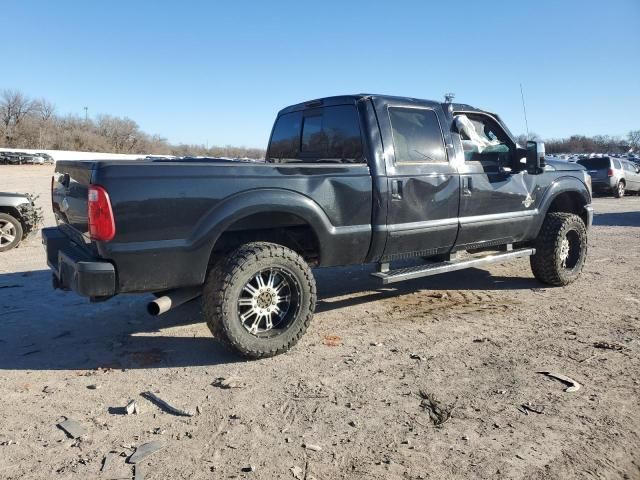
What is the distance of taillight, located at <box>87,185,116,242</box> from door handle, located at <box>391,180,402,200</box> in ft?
7.80

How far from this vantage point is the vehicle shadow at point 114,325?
4.05 m

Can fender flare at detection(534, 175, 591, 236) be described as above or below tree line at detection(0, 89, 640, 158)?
below

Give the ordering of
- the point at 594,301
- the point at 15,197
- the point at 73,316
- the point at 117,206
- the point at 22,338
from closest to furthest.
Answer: the point at 117,206 < the point at 22,338 < the point at 73,316 < the point at 594,301 < the point at 15,197

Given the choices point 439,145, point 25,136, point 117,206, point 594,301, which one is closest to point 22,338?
point 117,206

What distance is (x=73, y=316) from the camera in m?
5.05

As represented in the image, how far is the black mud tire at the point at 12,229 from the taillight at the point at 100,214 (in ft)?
20.5

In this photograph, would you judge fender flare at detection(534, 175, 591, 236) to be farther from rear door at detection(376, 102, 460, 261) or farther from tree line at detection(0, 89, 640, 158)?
tree line at detection(0, 89, 640, 158)

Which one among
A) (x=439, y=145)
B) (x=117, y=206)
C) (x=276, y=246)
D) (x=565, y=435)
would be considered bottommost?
(x=565, y=435)

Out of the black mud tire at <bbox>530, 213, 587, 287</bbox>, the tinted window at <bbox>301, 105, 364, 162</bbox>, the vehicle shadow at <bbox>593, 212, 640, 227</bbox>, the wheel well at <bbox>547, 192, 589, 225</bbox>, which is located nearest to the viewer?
the tinted window at <bbox>301, 105, 364, 162</bbox>

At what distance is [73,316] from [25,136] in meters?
93.0

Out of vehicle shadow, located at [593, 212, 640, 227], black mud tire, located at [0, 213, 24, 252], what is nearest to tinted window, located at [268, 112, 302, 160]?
black mud tire, located at [0, 213, 24, 252]

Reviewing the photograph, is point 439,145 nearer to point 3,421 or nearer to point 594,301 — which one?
point 594,301

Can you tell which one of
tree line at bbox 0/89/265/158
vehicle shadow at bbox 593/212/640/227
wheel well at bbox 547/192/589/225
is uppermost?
tree line at bbox 0/89/265/158

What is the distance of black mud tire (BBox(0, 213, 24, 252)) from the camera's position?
8500 mm
